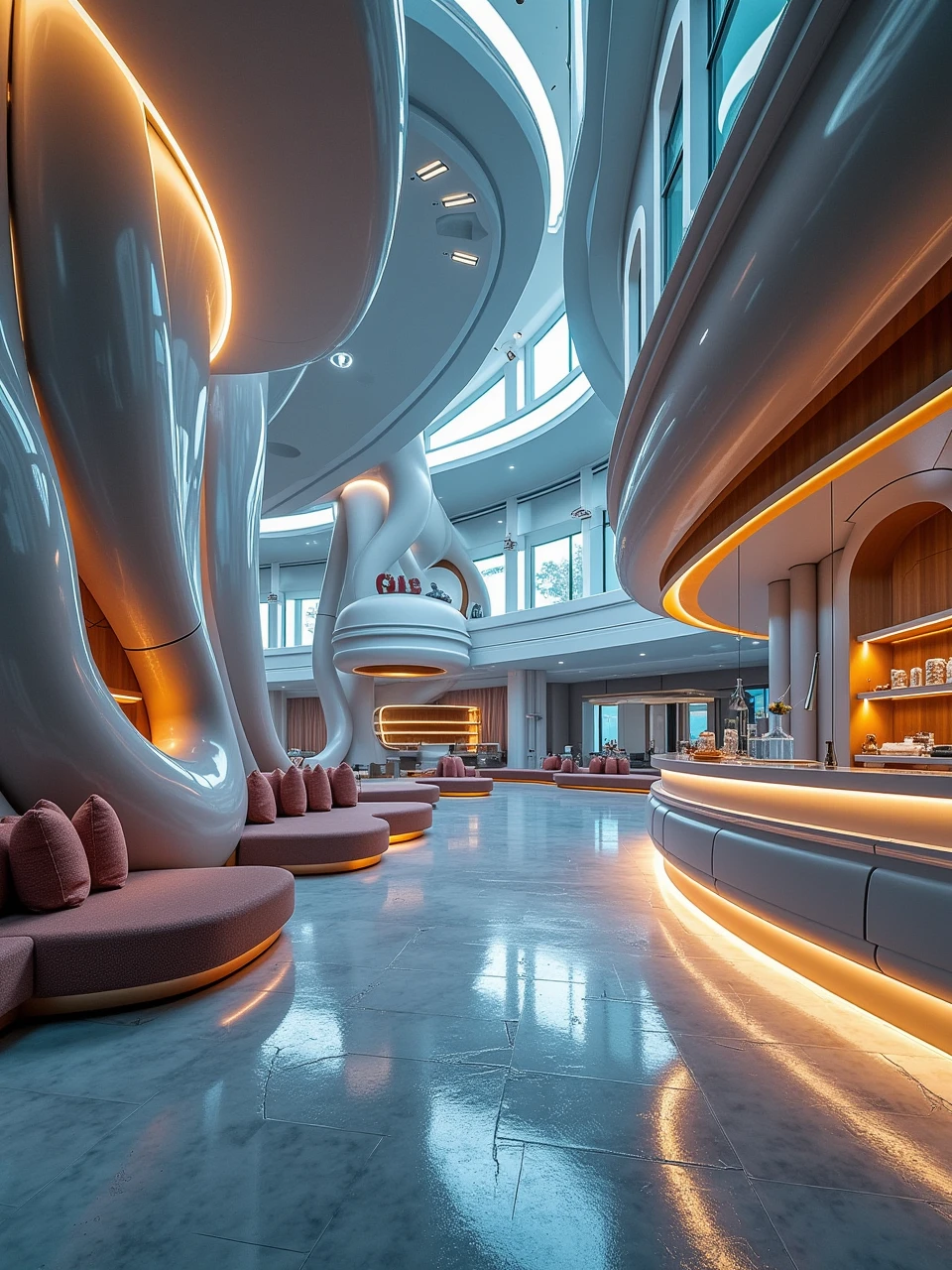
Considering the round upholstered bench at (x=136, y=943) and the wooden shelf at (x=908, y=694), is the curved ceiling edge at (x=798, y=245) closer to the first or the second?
the wooden shelf at (x=908, y=694)

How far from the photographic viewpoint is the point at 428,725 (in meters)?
22.0

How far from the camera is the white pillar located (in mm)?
7520

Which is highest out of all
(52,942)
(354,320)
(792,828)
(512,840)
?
(354,320)

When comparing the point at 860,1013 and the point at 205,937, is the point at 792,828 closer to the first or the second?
the point at 860,1013

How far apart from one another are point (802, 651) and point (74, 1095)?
7333 mm

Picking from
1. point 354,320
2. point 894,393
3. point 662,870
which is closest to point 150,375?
point 354,320

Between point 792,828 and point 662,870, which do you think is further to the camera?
point 662,870

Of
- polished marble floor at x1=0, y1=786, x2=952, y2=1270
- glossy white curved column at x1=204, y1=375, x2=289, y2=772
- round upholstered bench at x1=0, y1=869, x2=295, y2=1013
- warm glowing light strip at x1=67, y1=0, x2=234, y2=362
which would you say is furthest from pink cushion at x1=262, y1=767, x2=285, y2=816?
warm glowing light strip at x1=67, y1=0, x2=234, y2=362

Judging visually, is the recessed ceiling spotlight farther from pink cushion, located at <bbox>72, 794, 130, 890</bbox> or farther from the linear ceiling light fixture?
pink cushion, located at <bbox>72, 794, 130, 890</bbox>

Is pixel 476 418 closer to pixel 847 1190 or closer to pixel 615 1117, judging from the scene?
pixel 615 1117

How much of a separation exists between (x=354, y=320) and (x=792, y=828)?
4417 mm

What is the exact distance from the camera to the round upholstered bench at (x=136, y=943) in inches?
115

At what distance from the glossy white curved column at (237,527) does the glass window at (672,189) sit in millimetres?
4853

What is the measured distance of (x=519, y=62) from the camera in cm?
759
